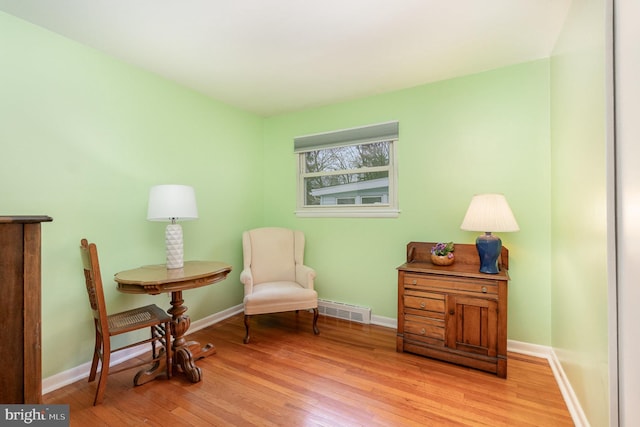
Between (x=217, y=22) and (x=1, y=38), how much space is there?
1.27 m

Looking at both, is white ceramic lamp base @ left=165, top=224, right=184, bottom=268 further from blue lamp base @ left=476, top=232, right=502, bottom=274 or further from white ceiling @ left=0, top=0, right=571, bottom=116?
blue lamp base @ left=476, top=232, right=502, bottom=274

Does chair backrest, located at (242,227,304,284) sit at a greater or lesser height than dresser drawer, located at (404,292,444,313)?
greater

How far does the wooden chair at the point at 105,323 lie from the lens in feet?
5.37

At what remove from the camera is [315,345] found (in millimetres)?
2391

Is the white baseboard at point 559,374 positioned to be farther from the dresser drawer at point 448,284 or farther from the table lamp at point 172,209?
the table lamp at point 172,209

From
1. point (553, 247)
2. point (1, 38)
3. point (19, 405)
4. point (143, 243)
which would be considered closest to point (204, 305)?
point (143, 243)

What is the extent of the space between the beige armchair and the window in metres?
0.44

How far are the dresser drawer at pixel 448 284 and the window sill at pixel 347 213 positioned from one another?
741mm

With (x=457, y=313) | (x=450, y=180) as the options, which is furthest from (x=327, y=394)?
(x=450, y=180)

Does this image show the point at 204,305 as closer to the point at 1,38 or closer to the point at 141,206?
the point at 141,206

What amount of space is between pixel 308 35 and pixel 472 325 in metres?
2.37

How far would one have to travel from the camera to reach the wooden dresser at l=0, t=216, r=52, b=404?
0.89 meters

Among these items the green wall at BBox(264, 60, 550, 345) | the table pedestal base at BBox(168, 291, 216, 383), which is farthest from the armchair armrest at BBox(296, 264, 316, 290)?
the table pedestal base at BBox(168, 291, 216, 383)

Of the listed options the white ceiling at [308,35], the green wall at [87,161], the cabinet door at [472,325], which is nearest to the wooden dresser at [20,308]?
the green wall at [87,161]
